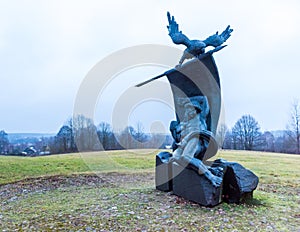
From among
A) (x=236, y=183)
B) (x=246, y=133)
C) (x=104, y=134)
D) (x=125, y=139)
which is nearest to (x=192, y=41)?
(x=236, y=183)

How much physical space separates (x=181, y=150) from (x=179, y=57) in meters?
2.29

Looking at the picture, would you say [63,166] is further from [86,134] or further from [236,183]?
[236,183]

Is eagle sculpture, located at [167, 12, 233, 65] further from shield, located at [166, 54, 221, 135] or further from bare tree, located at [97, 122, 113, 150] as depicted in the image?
bare tree, located at [97, 122, 113, 150]

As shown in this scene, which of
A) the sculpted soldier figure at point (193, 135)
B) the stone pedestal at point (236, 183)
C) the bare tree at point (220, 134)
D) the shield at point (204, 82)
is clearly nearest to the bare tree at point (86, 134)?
the bare tree at point (220, 134)

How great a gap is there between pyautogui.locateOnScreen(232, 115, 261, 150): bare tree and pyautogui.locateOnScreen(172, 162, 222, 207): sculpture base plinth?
18.5 metres

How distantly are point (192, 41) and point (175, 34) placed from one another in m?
0.42

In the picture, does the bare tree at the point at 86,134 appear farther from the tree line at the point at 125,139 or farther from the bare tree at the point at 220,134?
the bare tree at the point at 220,134

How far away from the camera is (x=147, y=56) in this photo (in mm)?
6836

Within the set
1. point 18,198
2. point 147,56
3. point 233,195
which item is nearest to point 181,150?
point 233,195

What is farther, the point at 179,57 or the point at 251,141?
the point at 251,141

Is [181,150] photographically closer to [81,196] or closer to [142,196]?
[142,196]

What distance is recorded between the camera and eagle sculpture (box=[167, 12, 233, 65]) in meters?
5.52

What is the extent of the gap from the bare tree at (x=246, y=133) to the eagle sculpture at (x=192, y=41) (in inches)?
715

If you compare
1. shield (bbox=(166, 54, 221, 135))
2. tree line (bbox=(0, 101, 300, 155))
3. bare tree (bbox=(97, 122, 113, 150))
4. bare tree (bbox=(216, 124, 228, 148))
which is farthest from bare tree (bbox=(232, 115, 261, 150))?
shield (bbox=(166, 54, 221, 135))
